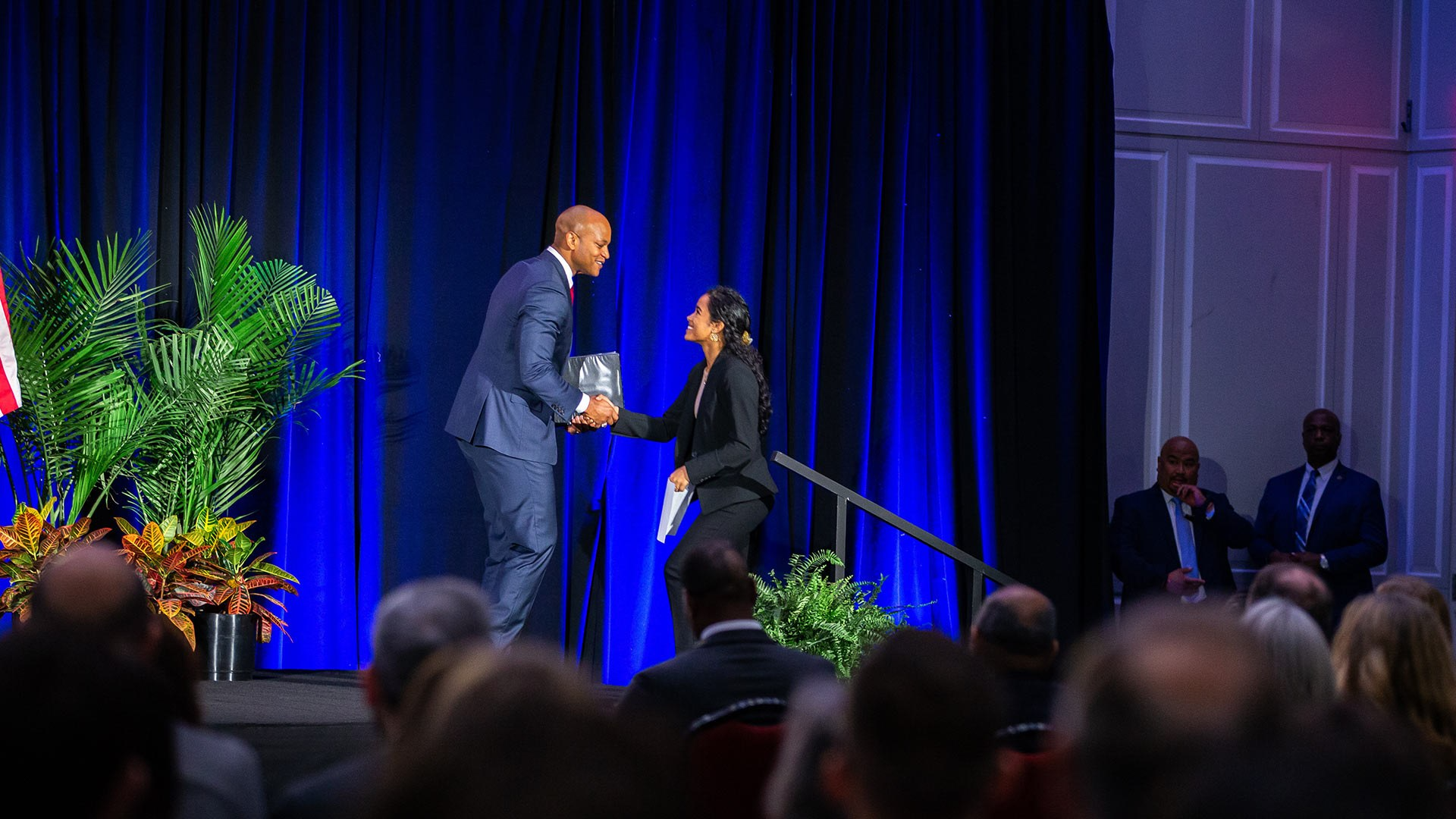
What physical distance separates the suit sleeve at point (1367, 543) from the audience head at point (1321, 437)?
0.26m

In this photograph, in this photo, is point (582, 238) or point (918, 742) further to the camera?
point (582, 238)

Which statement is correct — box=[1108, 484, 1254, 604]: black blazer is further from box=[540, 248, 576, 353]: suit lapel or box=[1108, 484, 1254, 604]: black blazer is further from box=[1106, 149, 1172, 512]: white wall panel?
box=[540, 248, 576, 353]: suit lapel

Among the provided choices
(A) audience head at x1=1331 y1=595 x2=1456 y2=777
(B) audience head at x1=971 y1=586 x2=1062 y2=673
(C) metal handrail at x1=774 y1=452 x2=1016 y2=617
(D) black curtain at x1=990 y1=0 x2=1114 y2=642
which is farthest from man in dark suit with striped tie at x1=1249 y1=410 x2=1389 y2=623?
(B) audience head at x1=971 y1=586 x2=1062 y2=673

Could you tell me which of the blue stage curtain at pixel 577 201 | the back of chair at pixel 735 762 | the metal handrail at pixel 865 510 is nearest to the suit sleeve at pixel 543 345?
the metal handrail at pixel 865 510

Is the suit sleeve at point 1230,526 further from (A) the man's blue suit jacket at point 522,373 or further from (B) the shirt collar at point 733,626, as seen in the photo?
(B) the shirt collar at point 733,626

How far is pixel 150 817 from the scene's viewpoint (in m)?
1.13

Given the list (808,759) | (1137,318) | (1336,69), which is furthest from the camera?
(1336,69)

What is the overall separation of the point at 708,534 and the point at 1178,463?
2474 millimetres

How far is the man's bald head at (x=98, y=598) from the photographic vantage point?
6.56 feet

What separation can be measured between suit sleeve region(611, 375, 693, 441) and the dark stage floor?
1.19 metres

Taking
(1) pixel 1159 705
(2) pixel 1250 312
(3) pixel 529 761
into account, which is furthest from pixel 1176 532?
(3) pixel 529 761

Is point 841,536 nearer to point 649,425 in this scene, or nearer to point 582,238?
point 649,425

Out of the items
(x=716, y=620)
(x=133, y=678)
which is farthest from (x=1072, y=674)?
(x=716, y=620)

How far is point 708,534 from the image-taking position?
17.9 feet
